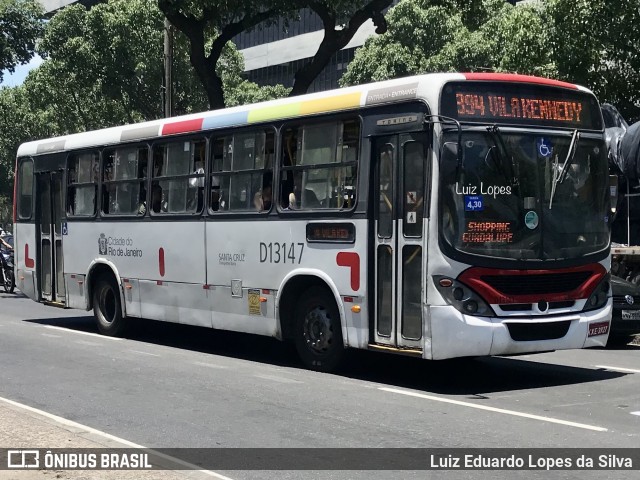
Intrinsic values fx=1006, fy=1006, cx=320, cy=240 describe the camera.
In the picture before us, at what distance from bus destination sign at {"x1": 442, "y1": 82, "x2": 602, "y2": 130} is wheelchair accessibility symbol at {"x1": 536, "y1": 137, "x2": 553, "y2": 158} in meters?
0.19

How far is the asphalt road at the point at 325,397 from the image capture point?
26.5 ft

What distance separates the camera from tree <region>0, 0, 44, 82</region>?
38.5m

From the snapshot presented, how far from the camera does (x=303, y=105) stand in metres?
Result: 12.0

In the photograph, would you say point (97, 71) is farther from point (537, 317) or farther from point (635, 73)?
point (537, 317)

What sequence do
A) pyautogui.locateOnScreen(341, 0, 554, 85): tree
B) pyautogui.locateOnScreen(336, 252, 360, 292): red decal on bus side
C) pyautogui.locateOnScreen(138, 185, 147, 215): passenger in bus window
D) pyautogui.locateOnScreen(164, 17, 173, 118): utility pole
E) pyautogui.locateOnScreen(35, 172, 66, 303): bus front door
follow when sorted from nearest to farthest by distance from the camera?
pyautogui.locateOnScreen(336, 252, 360, 292): red decal on bus side → pyautogui.locateOnScreen(138, 185, 147, 215): passenger in bus window → pyautogui.locateOnScreen(35, 172, 66, 303): bus front door → pyautogui.locateOnScreen(164, 17, 173, 118): utility pole → pyautogui.locateOnScreen(341, 0, 554, 85): tree

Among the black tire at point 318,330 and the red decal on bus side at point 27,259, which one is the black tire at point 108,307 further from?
the black tire at point 318,330

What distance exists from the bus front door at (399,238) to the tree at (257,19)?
39.4 ft

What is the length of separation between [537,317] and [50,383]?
5321mm

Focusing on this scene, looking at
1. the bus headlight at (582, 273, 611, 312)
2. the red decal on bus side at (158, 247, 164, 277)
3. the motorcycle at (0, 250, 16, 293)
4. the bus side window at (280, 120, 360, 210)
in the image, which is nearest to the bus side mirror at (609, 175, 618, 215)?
the bus headlight at (582, 273, 611, 312)

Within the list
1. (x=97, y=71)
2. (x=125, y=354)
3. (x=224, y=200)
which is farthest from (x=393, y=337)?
(x=97, y=71)

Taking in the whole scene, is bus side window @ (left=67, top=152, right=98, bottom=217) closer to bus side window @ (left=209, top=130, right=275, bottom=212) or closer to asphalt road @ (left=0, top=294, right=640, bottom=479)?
asphalt road @ (left=0, top=294, right=640, bottom=479)

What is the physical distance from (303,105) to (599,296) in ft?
13.3

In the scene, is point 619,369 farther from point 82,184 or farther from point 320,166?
point 82,184

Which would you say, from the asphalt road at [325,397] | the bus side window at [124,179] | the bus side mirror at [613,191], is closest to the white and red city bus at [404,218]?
the bus side mirror at [613,191]
